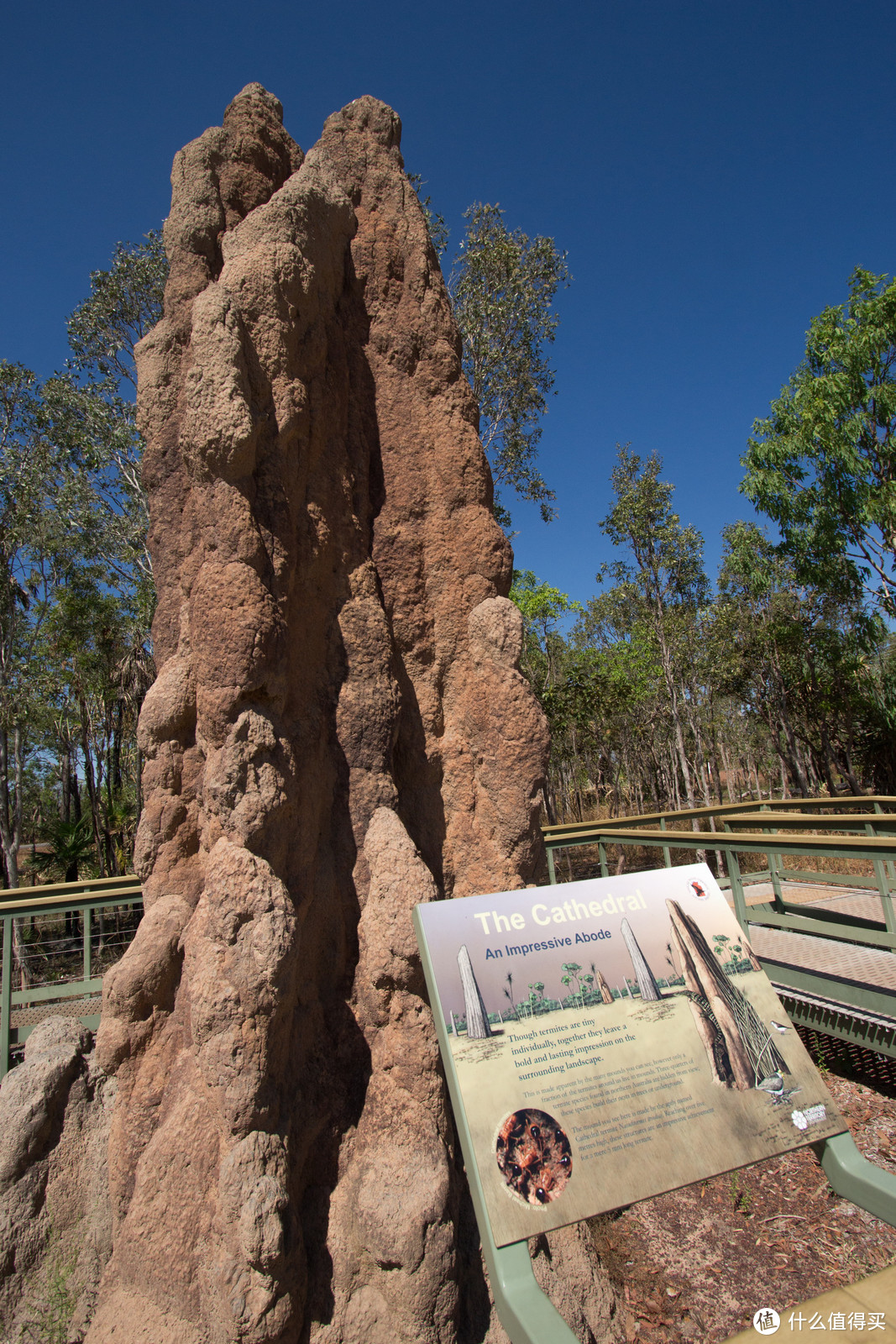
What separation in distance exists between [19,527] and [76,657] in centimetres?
329

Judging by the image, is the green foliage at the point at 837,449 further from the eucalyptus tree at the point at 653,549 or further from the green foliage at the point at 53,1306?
the green foliage at the point at 53,1306

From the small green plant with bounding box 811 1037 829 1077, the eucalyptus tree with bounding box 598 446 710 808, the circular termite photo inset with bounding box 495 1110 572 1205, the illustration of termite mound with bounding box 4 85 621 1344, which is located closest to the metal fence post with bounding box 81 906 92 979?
the illustration of termite mound with bounding box 4 85 621 1344

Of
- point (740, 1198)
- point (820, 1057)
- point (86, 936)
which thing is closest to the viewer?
point (740, 1198)

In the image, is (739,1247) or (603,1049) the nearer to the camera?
(603,1049)

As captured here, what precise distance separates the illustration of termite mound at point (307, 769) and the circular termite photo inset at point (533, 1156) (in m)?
1.20

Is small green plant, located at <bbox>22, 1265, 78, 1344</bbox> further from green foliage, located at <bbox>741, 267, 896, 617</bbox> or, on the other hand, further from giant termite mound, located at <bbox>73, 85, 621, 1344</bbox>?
green foliage, located at <bbox>741, 267, 896, 617</bbox>

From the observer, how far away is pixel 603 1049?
2188 mm

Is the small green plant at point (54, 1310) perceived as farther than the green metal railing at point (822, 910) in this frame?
No

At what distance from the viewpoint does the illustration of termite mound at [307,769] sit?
2863 mm

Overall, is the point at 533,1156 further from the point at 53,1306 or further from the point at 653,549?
the point at 653,549

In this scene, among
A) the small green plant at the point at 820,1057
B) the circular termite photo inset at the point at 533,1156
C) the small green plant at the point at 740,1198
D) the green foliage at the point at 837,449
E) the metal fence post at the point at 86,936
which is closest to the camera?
the circular termite photo inset at the point at 533,1156

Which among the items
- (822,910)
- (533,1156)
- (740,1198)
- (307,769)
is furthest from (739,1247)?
(307,769)

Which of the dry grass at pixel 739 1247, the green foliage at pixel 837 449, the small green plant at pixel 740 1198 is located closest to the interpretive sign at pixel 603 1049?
the dry grass at pixel 739 1247

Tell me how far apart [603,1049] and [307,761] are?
1899 millimetres
